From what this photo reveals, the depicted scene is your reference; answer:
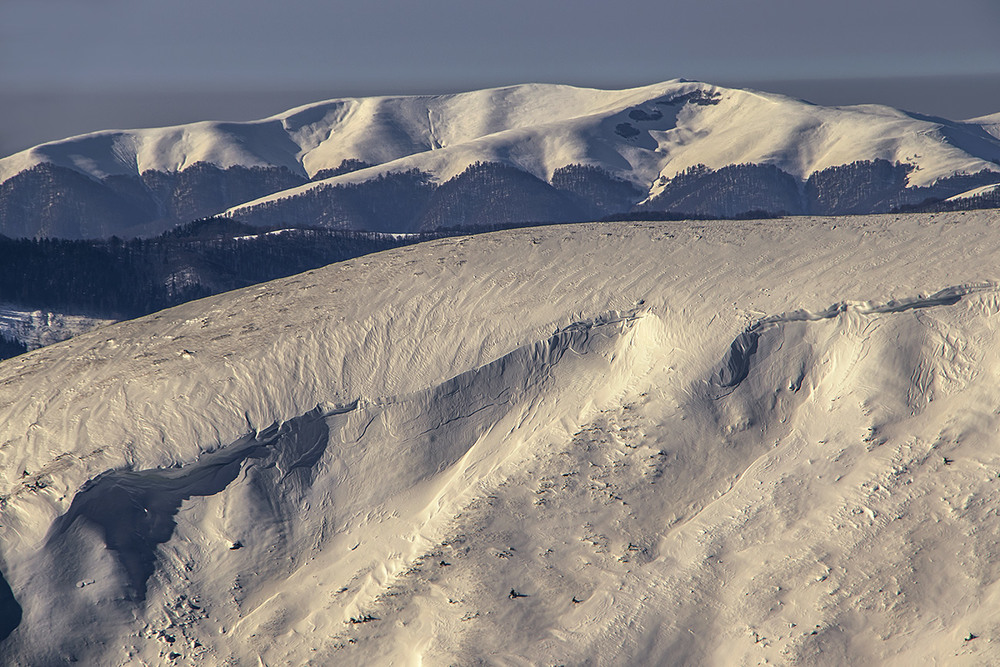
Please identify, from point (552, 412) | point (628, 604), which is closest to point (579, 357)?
point (552, 412)

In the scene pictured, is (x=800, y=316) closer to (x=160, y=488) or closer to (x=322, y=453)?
(x=322, y=453)

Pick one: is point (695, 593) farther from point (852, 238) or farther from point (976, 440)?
point (852, 238)

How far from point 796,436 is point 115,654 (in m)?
27.5

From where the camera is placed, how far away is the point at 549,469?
123ft

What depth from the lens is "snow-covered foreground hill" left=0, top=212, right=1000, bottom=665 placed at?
32.7 m

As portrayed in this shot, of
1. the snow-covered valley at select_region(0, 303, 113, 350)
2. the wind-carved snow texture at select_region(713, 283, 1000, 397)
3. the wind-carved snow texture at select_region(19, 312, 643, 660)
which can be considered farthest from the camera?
the snow-covered valley at select_region(0, 303, 113, 350)

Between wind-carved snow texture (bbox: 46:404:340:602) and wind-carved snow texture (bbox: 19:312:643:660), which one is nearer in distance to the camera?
wind-carved snow texture (bbox: 46:404:340:602)

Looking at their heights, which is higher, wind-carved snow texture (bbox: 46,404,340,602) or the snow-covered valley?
wind-carved snow texture (bbox: 46,404,340,602)

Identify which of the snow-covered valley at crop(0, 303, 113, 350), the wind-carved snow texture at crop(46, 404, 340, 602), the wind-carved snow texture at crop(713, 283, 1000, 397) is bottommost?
the snow-covered valley at crop(0, 303, 113, 350)

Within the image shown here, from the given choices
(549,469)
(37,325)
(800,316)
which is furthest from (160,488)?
(37,325)

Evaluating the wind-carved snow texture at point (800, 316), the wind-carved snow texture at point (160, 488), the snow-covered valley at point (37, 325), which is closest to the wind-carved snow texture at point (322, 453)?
the wind-carved snow texture at point (160, 488)

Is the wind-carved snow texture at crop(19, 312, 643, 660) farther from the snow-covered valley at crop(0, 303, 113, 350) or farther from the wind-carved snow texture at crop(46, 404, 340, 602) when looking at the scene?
the snow-covered valley at crop(0, 303, 113, 350)

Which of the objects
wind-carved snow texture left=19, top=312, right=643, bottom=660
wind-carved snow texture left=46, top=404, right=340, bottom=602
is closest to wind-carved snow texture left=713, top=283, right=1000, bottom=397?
wind-carved snow texture left=19, top=312, right=643, bottom=660

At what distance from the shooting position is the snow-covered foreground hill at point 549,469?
32.7m
